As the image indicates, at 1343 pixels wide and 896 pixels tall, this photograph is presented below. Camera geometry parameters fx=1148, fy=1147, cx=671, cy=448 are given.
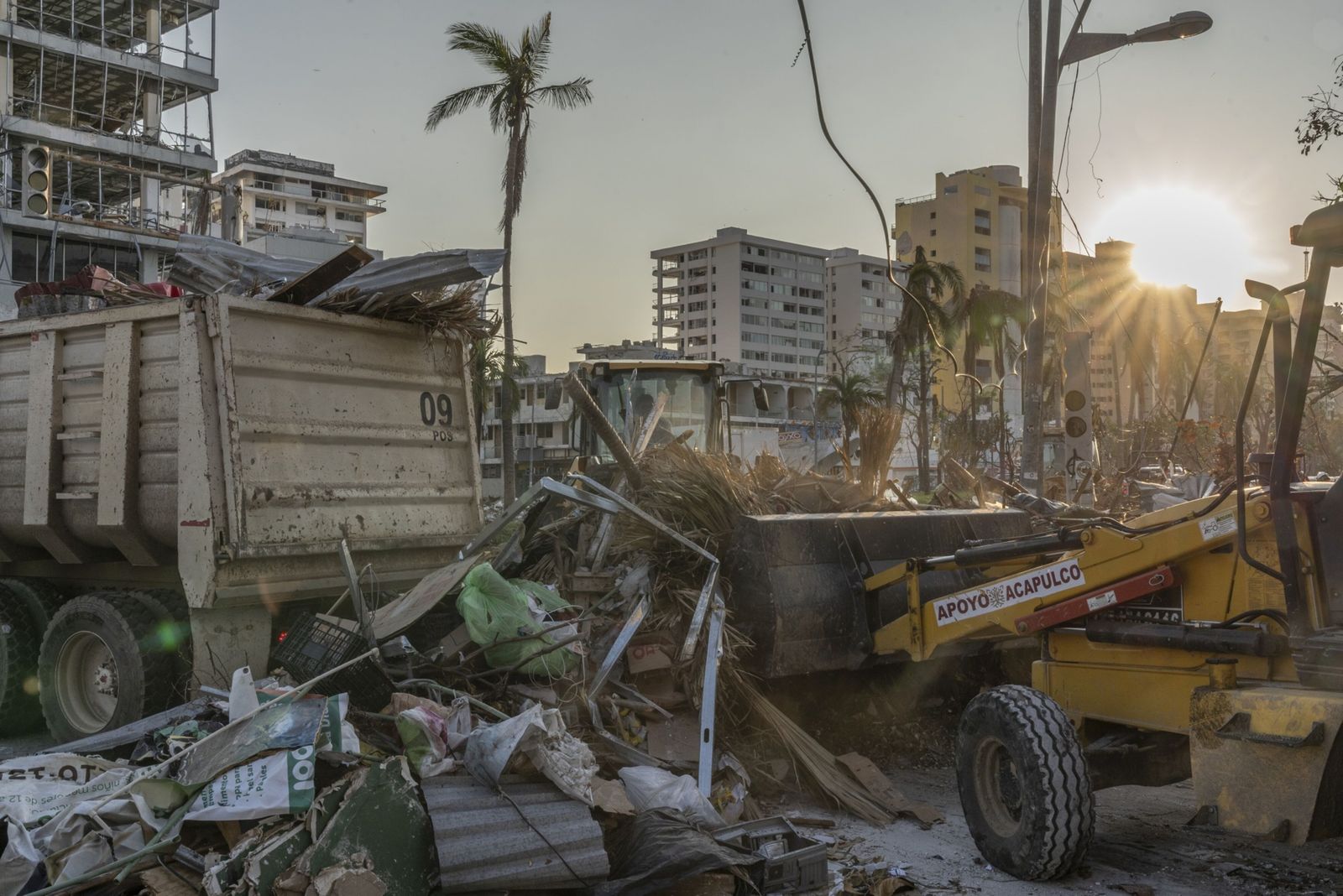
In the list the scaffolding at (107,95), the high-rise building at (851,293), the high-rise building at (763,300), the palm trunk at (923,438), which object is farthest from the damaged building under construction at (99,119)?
the high-rise building at (851,293)

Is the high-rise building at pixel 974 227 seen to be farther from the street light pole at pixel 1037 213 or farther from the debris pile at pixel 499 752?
the debris pile at pixel 499 752

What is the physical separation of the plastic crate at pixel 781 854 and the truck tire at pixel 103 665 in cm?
375

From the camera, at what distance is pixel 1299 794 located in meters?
4.08

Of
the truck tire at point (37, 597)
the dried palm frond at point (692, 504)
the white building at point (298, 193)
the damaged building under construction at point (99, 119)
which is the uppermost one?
the white building at point (298, 193)

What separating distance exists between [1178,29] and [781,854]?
29.5ft

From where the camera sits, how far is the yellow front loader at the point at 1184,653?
4172 millimetres

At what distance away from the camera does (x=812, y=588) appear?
6.72 m

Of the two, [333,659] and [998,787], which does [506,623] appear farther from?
[998,787]

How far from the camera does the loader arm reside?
191 inches

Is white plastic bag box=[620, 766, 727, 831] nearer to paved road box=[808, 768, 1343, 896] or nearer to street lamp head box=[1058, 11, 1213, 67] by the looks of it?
paved road box=[808, 768, 1343, 896]

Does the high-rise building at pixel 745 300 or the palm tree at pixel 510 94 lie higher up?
the high-rise building at pixel 745 300

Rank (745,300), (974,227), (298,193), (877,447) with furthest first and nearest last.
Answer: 1. (745,300)
2. (298,193)
3. (974,227)
4. (877,447)

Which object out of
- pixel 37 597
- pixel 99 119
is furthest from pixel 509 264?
pixel 99 119

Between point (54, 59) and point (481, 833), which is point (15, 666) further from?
point (54, 59)
